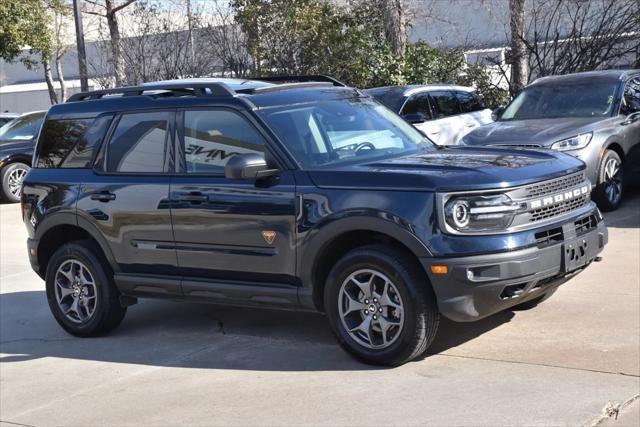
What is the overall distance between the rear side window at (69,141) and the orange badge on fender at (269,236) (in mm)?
1921

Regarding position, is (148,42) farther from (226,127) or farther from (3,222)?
(226,127)

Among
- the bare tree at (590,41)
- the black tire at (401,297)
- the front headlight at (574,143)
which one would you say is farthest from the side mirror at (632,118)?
the black tire at (401,297)

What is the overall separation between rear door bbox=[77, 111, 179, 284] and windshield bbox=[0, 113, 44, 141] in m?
11.8

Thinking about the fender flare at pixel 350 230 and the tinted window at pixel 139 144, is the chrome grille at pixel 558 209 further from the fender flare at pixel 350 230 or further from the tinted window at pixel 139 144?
the tinted window at pixel 139 144

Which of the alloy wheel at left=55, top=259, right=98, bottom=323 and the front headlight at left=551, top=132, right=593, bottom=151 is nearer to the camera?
the alloy wheel at left=55, top=259, right=98, bottom=323

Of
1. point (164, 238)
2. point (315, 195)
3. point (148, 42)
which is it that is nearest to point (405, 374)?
point (315, 195)

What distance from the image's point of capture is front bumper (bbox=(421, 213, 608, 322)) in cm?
557

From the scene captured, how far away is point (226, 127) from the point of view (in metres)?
6.70

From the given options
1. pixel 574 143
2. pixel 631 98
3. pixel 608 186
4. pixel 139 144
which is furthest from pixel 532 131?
pixel 139 144

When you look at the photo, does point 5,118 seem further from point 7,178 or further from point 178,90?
point 178,90

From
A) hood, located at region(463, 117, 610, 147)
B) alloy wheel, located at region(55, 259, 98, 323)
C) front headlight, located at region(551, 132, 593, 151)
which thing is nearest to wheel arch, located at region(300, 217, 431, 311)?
alloy wheel, located at region(55, 259, 98, 323)

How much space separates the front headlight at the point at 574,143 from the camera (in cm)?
1052

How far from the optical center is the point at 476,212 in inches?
222

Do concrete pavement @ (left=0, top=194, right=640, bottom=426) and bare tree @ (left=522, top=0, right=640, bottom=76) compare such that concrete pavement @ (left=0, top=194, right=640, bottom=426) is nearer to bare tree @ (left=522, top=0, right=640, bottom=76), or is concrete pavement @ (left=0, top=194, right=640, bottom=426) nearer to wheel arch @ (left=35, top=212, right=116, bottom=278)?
wheel arch @ (left=35, top=212, right=116, bottom=278)
